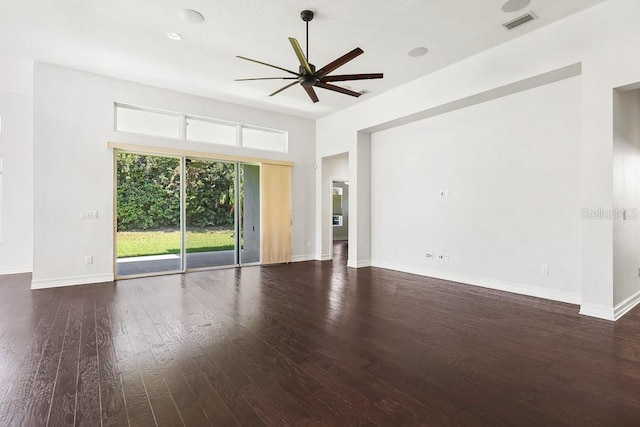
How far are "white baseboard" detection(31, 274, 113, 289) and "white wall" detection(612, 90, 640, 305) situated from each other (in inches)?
289

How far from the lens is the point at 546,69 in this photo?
3953 millimetres

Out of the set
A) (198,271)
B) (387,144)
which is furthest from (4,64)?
(387,144)

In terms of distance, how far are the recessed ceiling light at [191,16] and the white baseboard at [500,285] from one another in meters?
5.34

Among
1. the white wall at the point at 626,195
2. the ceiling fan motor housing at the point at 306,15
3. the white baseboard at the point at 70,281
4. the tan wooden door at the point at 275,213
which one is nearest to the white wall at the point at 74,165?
the white baseboard at the point at 70,281

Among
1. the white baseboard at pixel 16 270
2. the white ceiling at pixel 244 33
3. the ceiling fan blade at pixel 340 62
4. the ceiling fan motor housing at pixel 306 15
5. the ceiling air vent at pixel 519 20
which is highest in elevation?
the white ceiling at pixel 244 33

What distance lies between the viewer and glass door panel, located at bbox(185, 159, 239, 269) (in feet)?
20.9

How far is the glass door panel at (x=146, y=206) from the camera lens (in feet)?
19.0

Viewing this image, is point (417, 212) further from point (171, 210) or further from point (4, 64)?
point (4, 64)

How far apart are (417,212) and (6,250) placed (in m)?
8.24

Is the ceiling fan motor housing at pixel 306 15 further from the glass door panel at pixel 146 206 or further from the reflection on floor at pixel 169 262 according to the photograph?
the reflection on floor at pixel 169 262

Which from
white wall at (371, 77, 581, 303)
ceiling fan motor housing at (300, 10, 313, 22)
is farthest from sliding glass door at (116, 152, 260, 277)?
ceiling fan motor housing at (300, 10, 313, 22)

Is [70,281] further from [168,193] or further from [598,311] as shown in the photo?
[598,311]

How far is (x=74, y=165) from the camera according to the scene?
5.20 meters

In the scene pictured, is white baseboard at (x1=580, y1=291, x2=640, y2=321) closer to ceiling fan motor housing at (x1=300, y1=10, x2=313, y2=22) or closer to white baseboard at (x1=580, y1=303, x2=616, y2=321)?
white baseboard at (x1=580, y1=303, x2=616, y2=321)
